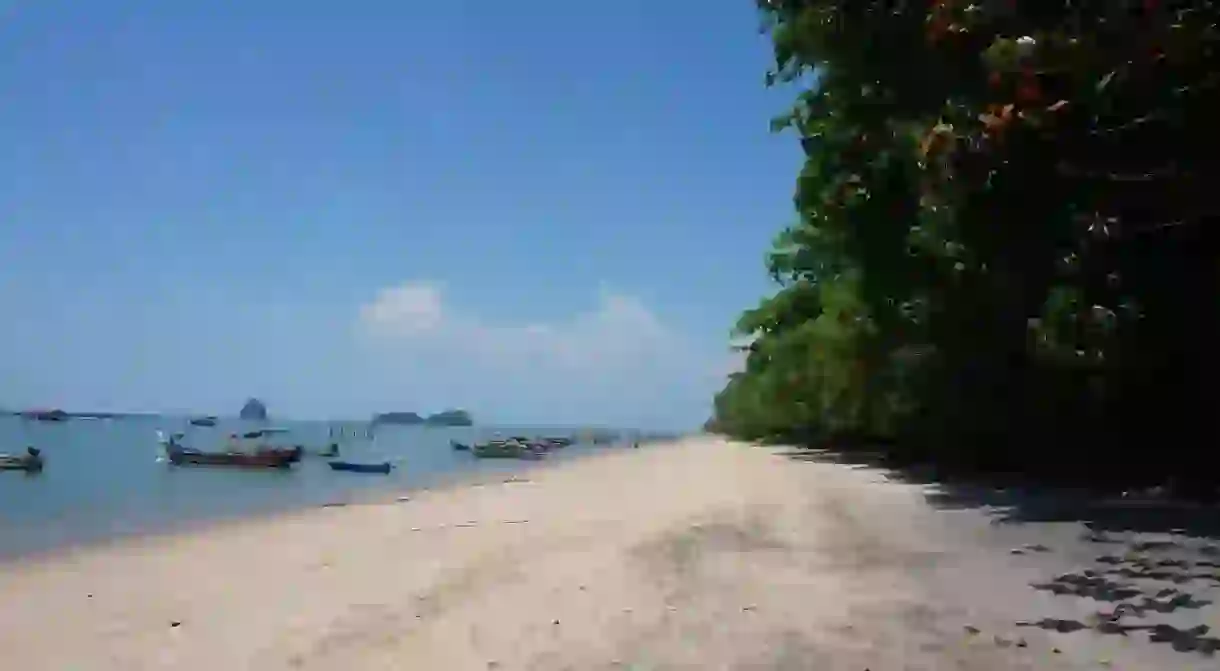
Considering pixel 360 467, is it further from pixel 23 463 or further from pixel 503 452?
pixel 503 452

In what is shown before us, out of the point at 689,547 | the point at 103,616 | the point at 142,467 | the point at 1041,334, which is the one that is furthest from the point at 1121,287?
the point at 142,467

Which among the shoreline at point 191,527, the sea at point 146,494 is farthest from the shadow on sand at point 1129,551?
the sea at point 146,494

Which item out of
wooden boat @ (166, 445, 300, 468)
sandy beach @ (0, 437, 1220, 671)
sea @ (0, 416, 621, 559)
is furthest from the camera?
wooden boat @ (166, 445, 300, 468)

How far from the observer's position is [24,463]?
185 feet

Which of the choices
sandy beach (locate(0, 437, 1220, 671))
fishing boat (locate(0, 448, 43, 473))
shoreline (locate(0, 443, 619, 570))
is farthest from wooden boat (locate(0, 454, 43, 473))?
sandy beach (locate(0, 437, 1220, 671))

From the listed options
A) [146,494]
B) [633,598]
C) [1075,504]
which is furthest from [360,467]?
[633,598]

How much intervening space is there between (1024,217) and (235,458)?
5486 cm

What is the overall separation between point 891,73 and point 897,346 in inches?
651

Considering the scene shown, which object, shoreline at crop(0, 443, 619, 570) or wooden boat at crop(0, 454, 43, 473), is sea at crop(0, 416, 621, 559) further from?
wooden boat at crop(0, 454, 43, 473)

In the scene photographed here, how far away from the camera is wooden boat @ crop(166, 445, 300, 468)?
206 ft

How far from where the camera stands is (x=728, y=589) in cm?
1141

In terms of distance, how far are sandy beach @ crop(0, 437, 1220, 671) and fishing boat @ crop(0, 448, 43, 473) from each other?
40015mm

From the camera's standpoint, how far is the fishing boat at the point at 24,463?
5597cm

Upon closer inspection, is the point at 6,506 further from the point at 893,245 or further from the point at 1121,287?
the point at 1121,287
